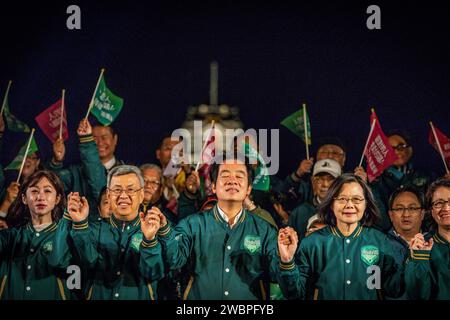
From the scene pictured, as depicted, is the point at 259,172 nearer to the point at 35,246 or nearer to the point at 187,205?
the point at 187,205

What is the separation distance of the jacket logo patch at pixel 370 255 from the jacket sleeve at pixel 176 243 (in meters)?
1.45

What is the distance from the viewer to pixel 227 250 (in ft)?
26.6

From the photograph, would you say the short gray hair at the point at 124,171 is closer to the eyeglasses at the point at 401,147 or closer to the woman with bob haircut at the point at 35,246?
the woman with bob haircut at the point at 35,246

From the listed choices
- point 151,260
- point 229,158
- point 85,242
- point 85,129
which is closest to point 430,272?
point 229,158

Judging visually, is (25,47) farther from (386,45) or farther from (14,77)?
(386,45)

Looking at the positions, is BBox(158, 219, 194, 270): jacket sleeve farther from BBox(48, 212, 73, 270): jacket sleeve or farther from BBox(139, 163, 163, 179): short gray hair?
BBox(48, 212, 73, 270): jacket sleeve

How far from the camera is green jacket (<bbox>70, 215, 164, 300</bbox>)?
8086 millimetres

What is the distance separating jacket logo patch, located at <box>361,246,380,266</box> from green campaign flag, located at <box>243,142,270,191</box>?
1.08m

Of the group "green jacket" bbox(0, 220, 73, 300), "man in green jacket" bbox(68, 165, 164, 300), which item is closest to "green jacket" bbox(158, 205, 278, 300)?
"man in green jacket" bbox(68, 165, 164, 300)

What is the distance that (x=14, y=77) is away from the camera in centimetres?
909

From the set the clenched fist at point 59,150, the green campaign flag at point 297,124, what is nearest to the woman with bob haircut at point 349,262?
the green campaign flag at point 297,124

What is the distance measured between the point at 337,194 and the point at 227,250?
1.04 m
